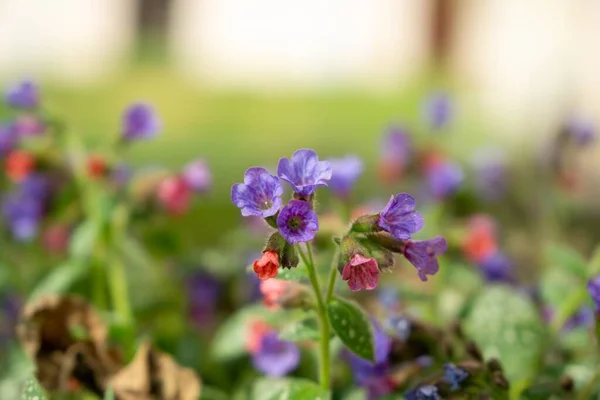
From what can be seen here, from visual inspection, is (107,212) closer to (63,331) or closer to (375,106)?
(63,331)

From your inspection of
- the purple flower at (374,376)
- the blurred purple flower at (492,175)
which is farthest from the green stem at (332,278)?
the blurred purple flower at (492,175)

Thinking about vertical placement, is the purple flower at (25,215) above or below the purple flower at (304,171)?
below

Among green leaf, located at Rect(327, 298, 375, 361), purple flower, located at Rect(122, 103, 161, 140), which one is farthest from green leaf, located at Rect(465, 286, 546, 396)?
purple flower, located at Rect(122, 103, 161, 140)

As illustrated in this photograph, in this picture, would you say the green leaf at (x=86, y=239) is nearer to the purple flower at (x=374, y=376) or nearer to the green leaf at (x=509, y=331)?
the purple flower at (x=374, y=376)

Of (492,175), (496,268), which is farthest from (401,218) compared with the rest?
(492,175)

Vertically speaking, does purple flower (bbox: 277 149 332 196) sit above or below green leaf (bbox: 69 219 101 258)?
above

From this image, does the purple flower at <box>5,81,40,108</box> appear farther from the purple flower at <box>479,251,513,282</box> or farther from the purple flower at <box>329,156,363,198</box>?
the purple flower at <box>479,251,513,282</box>
